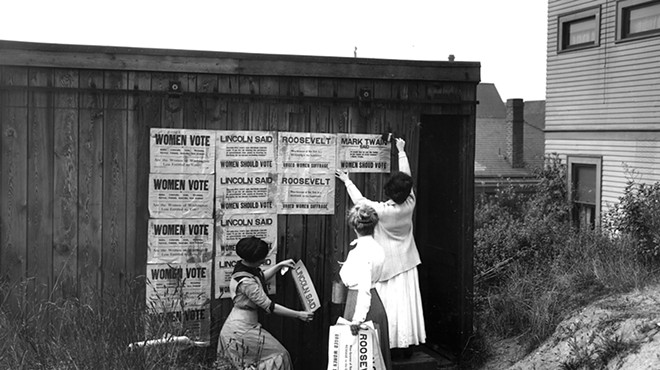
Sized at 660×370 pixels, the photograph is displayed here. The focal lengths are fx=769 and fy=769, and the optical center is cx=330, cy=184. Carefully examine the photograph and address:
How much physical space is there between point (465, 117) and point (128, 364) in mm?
4507

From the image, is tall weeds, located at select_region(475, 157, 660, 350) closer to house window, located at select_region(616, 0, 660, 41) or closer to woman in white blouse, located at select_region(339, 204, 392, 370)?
woman in white blouse, located at select_region(339, 204, 392, 370)

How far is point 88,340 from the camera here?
5180 millimetres

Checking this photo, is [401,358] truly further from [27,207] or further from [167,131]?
[27,207]

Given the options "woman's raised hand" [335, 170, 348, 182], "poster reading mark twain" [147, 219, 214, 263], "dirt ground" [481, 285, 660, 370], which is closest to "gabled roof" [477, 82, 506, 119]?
"dirt ground" [481, 285, 660, 370]

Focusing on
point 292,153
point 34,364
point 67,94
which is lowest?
point 34,364

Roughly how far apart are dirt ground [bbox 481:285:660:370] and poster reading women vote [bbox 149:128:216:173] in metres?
3.60

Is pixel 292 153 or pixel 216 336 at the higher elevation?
pixel 292 153

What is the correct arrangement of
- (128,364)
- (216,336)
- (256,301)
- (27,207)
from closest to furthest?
(128,364)
(256,301)
(27,207)
(216,336)

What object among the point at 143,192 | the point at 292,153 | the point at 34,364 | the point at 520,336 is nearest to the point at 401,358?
the point at 520,336

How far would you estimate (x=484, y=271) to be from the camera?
10555mm

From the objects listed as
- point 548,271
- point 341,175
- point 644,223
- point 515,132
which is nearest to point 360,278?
point 341,175

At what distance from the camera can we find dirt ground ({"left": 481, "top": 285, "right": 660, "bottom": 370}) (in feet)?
20.9

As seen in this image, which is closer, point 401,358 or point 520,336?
point 401,358

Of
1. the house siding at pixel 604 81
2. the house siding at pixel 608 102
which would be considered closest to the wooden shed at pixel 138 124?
the house siding at pixel 608 102
